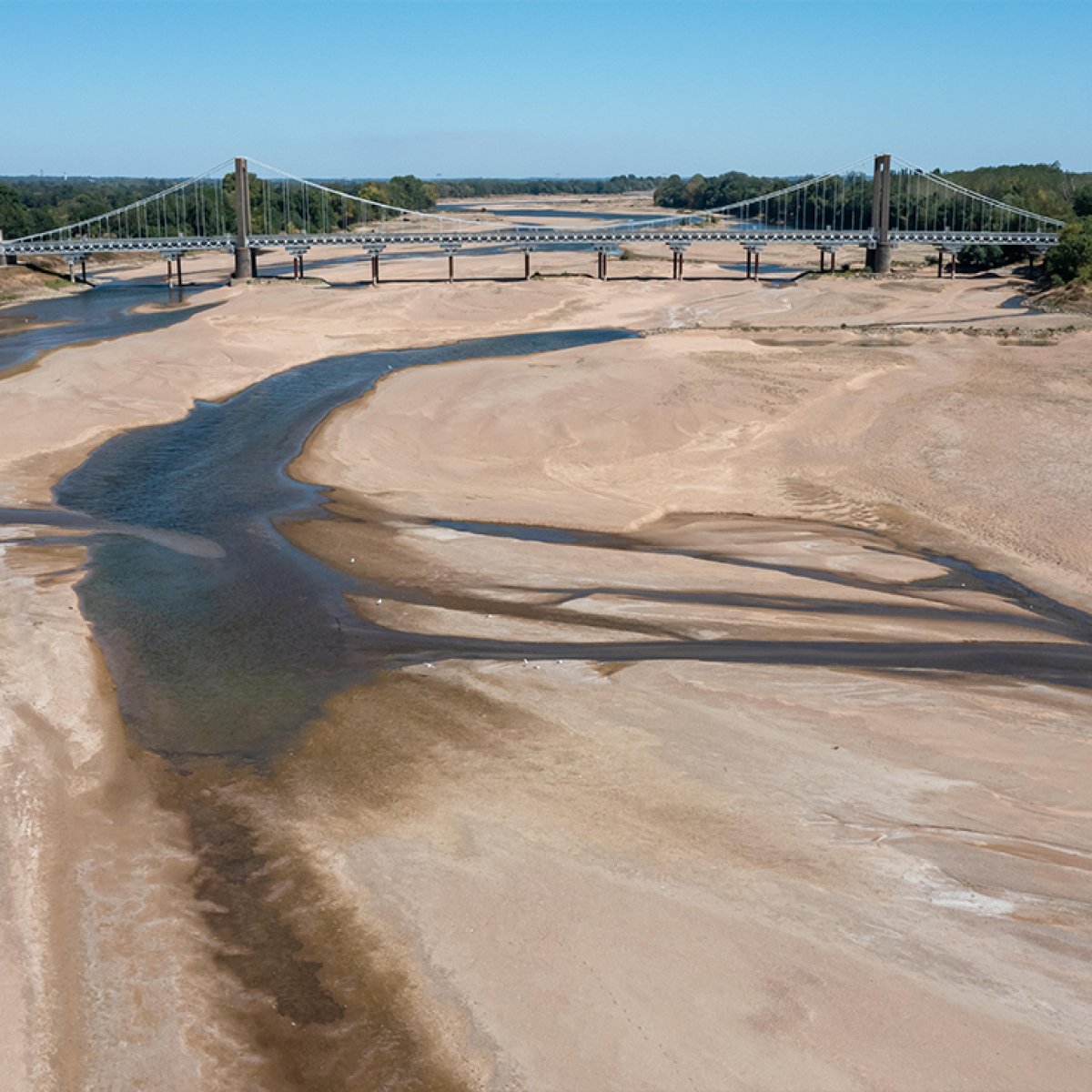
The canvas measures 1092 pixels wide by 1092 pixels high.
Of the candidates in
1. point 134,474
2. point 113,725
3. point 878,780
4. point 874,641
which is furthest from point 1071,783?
point 134,474

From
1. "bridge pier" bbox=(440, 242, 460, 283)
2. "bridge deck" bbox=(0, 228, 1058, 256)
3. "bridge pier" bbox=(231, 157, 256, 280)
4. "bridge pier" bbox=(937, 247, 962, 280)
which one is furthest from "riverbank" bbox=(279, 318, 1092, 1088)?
"bridge pier" bbox=(937, 247, 962, 280)

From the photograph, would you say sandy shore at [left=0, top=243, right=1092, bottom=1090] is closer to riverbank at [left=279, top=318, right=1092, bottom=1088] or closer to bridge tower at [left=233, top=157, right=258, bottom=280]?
riverbank at [left=279, top=318, right=1092, bottom=1088]

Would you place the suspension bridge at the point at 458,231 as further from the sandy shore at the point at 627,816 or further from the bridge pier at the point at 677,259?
the sandy shore at the point at 627,816

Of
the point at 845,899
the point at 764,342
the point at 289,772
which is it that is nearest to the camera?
the point at 845,899

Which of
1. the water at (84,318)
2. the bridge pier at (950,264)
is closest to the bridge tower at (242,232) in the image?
the water at (84,318)

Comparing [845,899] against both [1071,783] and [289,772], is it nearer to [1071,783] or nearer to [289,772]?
[1071,783]

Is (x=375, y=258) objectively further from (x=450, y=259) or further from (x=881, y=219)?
(x=881, y=219)
